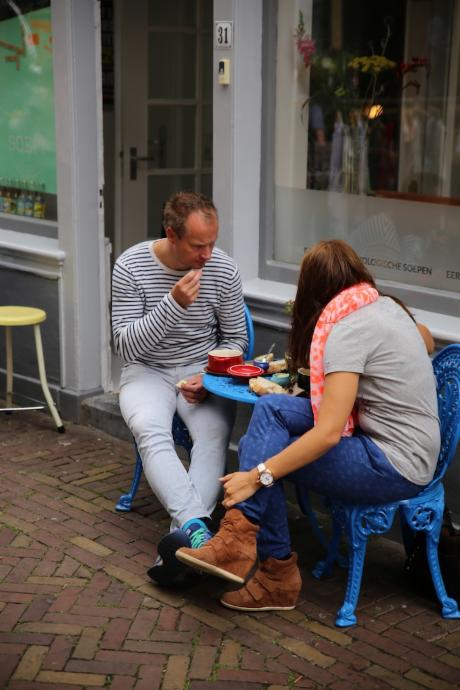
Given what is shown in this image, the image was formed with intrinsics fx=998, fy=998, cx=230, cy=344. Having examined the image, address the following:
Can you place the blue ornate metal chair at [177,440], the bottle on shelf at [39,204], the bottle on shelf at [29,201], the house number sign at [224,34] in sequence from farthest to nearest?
the bottle on shelf at [29,201] < the bottle on shelf at [39,204] < the house number sign at [224,34] < the blue ornate metal chair at [177,440]

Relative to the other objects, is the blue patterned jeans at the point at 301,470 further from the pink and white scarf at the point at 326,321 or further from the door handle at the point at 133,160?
the door handle at the point at 133,160

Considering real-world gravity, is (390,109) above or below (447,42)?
below

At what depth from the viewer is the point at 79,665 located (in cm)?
341

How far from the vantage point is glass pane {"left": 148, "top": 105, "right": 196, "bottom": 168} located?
6871mm

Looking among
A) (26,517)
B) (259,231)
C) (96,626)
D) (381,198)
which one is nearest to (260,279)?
(259,231)

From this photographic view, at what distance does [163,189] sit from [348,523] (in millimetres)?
3870

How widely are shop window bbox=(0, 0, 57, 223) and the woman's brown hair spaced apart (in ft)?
10.1

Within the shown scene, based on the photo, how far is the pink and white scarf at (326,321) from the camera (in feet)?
11.6

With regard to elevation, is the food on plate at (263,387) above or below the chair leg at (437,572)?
above

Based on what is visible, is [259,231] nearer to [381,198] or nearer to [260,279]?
[260,279]

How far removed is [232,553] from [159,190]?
12.8ft

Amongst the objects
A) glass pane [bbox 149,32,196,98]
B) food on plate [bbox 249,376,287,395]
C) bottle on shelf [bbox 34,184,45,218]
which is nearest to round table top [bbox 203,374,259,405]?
food on plate [bbox 249,376,287,395]

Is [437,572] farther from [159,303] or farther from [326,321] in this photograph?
[159,303]

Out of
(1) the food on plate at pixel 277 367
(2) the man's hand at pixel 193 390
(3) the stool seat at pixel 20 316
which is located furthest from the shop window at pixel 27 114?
(1) the food on plate at pixel 277 367
